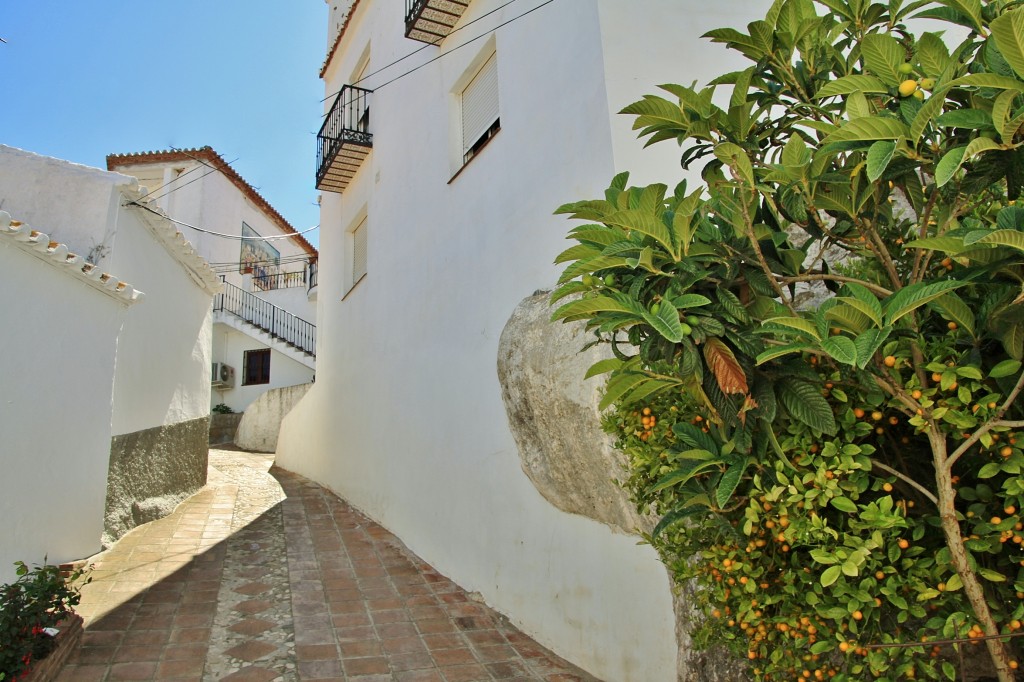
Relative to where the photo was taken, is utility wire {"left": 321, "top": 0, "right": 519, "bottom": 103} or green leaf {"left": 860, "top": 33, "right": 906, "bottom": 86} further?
utility wire {"left": 321, "top": 0, "right": 519, "bottom": 103}

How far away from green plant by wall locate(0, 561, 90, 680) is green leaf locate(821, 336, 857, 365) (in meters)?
4.23

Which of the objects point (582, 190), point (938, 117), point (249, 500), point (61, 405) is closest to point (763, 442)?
point (938, 117)

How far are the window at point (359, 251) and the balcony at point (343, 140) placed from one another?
2.69ft

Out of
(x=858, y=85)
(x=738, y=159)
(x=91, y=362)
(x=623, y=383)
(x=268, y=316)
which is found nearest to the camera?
(x=858, y=85)

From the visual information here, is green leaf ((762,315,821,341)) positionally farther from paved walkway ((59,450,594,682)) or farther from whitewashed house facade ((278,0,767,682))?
paved walkway ((59,450,594,682))

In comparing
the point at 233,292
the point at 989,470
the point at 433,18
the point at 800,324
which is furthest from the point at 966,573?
the point at 233,292

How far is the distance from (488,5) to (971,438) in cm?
562

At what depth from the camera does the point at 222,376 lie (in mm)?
18391

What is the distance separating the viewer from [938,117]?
→ 71.0 inches

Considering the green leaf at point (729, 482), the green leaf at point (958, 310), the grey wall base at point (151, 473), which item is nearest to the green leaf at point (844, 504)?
the green leaf at point (729, 482)

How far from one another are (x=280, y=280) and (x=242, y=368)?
14.5 feet

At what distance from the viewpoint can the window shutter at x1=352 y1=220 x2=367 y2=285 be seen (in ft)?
35.3

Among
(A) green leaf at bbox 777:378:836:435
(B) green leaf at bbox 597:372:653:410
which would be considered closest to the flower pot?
(B) green leaf at bbox 597:372:653:410

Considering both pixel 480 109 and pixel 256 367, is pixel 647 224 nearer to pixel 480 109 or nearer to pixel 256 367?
pixel 480 109
